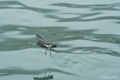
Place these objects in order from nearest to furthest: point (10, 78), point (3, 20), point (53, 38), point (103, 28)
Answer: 1. point (10, 78)
2. point (53, 38)
3. point (103, 28)
4. point (3, 20)

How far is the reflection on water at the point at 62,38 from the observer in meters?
3.38

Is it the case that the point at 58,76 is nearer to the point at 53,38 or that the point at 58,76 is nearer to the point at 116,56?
the point at 116,56

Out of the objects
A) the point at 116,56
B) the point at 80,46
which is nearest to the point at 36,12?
the point at 80,46

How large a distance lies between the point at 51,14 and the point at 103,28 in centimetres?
99

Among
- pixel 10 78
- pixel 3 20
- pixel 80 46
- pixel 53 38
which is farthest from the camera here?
pixel 3 20

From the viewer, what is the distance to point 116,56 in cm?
376

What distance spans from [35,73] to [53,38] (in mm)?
1131

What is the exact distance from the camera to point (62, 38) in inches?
173

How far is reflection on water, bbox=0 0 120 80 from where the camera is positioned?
11.1 ft

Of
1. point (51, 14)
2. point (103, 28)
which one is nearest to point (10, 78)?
point (103, 28)

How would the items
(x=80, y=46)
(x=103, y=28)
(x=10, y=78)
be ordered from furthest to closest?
(x=103, y=28) < (x=80, y=46) < (x=10, y=78)

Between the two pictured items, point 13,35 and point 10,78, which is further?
point 13,35

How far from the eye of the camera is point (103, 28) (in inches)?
188

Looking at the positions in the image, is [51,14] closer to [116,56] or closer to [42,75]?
[116,56]
